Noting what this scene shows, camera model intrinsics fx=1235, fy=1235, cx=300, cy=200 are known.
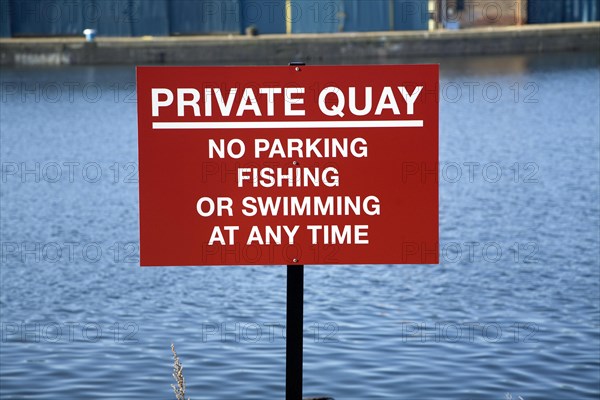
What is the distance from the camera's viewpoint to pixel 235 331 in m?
10.8

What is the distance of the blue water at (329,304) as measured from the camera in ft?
30.2

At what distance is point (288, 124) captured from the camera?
4367 millimetres

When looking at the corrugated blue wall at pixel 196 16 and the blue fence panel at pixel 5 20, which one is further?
the corrugated blue wall at pixel 196 16

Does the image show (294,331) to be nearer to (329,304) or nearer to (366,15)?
(329,304)

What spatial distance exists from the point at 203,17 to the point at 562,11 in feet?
55.8

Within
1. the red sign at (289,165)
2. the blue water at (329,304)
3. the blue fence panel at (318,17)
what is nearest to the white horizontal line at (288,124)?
the red sign at (289,165)

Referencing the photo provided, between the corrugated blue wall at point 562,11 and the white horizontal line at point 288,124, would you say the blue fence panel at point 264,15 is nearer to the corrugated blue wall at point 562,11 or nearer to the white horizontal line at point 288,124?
the corrugated blue wall at point 562,11

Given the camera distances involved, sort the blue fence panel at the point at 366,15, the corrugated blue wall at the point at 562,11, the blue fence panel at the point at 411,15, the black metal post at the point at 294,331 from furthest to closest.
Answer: the corrugated blue wall at the point at 562,11 < the blue fence panel at the point at 366,15 < the blue fence panel at the point at 411,15 < the black metal post at the point at 294,331

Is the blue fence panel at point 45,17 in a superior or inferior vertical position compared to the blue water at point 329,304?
superior

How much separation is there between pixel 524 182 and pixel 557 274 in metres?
7.24

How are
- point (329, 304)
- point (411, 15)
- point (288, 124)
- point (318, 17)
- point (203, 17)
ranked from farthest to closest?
point (411, 15)
point (203, 17)
point (318, 17)
point (329, 304)
point (288, 124)

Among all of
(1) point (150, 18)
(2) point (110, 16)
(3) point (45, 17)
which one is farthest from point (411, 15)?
(3) point (45, 17)

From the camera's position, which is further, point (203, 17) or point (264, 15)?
point (264, 15)

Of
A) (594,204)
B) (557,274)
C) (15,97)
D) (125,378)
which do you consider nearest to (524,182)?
(594,204)
